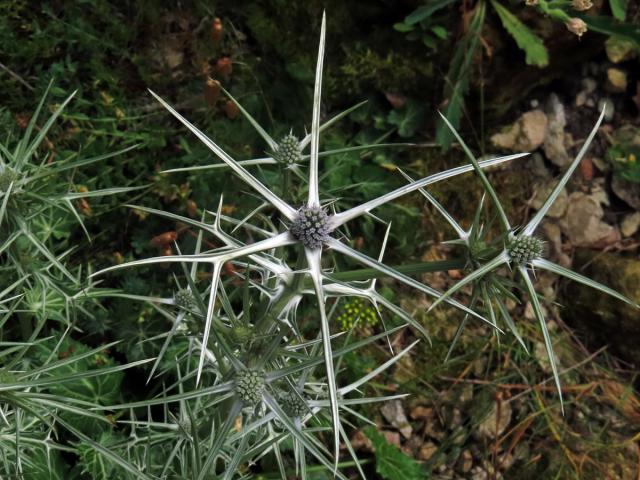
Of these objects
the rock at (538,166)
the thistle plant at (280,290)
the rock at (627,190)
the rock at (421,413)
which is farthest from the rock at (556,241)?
the thistle plant at (280,290)

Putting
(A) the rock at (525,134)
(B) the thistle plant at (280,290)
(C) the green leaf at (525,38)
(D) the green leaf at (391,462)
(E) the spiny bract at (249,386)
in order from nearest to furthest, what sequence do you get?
(B) the thistle plant at (280,290), (E) the spiny bract at (249,386), (D) the green leaf at (391,462), (C) the green leaf at (525,38), (A) the rock at (525,134)

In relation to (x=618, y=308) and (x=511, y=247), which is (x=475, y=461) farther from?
(x=511, y=247)

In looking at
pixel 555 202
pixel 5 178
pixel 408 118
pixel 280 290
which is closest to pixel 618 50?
pixel 555 202

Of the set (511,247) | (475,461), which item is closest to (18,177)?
(511,247)

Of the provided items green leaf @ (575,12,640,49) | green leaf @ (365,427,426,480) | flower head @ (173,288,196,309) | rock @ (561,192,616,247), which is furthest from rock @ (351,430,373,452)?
green leaf @ (575,12,640,49)

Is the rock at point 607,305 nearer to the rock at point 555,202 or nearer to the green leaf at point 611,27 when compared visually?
the rock at point 555,202

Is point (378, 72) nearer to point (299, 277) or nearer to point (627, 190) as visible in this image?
point (627, 190)

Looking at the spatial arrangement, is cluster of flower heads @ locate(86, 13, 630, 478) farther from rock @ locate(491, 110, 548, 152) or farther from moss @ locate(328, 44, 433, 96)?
rock @ locate(491, 110, 548, 152)
